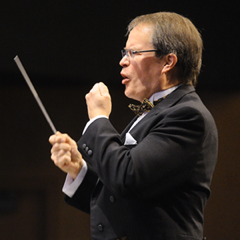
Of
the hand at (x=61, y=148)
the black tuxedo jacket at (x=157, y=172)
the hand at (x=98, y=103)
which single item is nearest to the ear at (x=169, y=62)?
the black tuxedo jacket at (x=157, y=172)

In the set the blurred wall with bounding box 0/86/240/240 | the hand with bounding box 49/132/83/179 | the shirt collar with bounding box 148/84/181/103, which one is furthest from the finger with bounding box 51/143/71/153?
the blurred wall with bounding box 0/86/240/240

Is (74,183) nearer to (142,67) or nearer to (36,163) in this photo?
(142,67)

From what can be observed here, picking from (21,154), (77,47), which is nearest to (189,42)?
(77,47)

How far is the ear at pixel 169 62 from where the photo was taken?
3.65ft

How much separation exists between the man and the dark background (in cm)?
103

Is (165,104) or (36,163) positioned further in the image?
(36,163)

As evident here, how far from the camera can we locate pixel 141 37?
113cm

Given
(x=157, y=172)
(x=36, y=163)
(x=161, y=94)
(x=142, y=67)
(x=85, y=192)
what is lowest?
(x=36, y=163)

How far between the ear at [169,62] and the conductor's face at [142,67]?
15mm

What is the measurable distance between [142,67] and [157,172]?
1.38 ft

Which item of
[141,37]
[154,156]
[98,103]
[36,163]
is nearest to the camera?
[154,156]

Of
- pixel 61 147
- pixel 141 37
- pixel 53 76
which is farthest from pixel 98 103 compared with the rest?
pixel 53 76

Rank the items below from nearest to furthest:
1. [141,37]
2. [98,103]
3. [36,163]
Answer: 1. [98,103]
2. [141,37]
3. [36,163]

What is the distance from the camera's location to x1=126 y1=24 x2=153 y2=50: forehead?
112 centimetres
